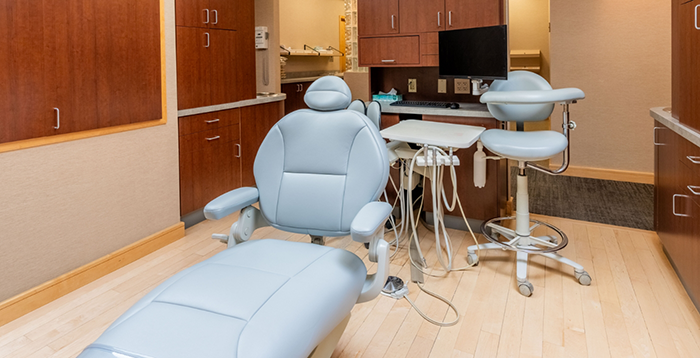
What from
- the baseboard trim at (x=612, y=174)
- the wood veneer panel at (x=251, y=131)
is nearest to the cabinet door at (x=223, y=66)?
the wood veneer panel at (x=251, y=131)

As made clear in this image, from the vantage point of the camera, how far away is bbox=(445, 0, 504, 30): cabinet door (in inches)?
122

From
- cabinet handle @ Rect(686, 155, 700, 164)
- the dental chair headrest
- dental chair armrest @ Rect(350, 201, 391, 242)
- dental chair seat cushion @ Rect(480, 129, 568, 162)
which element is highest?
the dental chair headrest

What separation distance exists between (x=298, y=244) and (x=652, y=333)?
1602 millimetres

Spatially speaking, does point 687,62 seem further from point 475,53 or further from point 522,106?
point 475,53

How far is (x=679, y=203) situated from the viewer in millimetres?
2350

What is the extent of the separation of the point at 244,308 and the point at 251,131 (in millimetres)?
3053

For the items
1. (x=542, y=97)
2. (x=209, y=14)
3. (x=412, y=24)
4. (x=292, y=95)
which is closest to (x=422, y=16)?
(x=412, y=24)

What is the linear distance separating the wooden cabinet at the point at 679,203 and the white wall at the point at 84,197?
3027 millimetres

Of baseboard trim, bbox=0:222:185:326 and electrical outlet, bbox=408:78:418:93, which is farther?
electrical outlet, bbox=408:78:418:93

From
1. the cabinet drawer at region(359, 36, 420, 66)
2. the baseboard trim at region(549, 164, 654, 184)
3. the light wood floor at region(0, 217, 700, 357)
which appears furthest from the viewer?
the baseboard trim at region(549, 164, 654, 184)

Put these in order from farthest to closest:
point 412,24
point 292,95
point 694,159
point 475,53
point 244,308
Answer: point 292,95 → point 412,24 → point 475,53 → point 694,159 → point 244,308

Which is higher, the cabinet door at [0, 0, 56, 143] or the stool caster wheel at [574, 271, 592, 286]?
the cabinet door at [0, 0, 56, 143]

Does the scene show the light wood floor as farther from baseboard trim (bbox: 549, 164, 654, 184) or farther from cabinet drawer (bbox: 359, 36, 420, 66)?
baseboard trim (bbox: 549, 164, 654, 184)

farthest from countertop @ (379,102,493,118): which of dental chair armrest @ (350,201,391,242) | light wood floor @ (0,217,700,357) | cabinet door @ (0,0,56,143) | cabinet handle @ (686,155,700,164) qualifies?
cabinet door @ (0,0,56,143)
